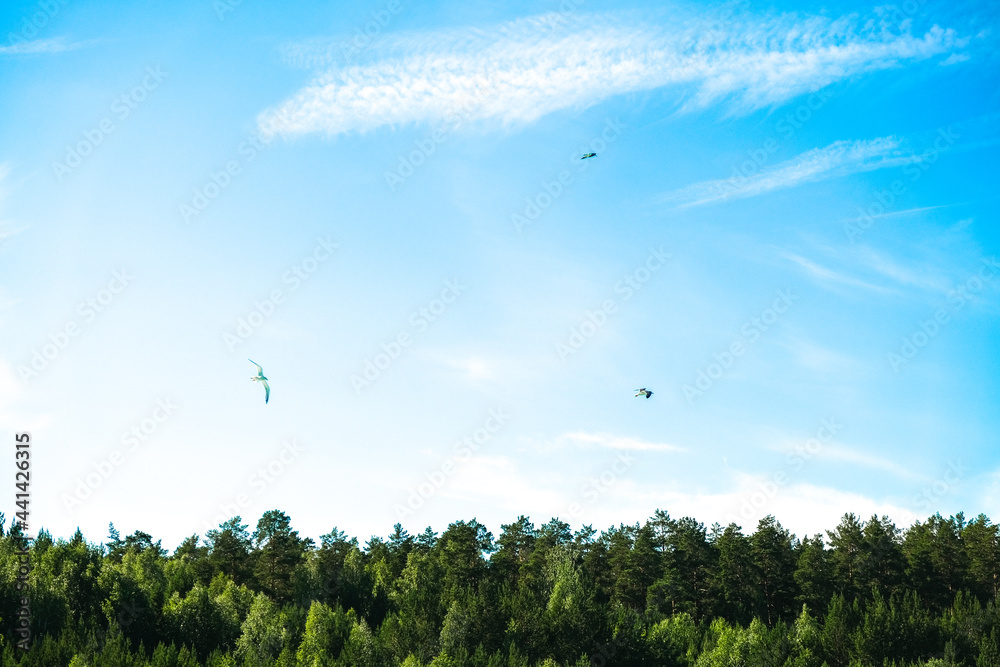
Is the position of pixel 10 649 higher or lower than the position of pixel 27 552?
lower

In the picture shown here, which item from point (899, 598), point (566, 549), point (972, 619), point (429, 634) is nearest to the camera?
point (429, 634)

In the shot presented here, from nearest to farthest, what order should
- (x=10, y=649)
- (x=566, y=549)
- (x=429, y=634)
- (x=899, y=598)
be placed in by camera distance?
(x=10, y=649), (x=429, y=634), (x=899, y=598), (x=566, y=549)

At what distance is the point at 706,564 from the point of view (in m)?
120

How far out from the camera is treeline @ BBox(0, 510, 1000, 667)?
286 feet

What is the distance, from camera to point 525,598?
321ft

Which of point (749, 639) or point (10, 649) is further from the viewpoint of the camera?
point (749, 639)

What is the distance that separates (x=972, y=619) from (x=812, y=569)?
808 inches

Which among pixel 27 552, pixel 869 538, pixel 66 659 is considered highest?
pixel 869 538

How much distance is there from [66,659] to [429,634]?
109ft

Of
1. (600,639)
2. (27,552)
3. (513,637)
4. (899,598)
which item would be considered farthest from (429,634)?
(899,598)

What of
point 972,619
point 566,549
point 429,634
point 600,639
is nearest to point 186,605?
point 429,634

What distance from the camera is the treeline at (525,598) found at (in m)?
87.1

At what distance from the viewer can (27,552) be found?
93375 millimetres

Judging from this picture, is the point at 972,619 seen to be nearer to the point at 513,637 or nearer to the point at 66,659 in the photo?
the point at 513,637
